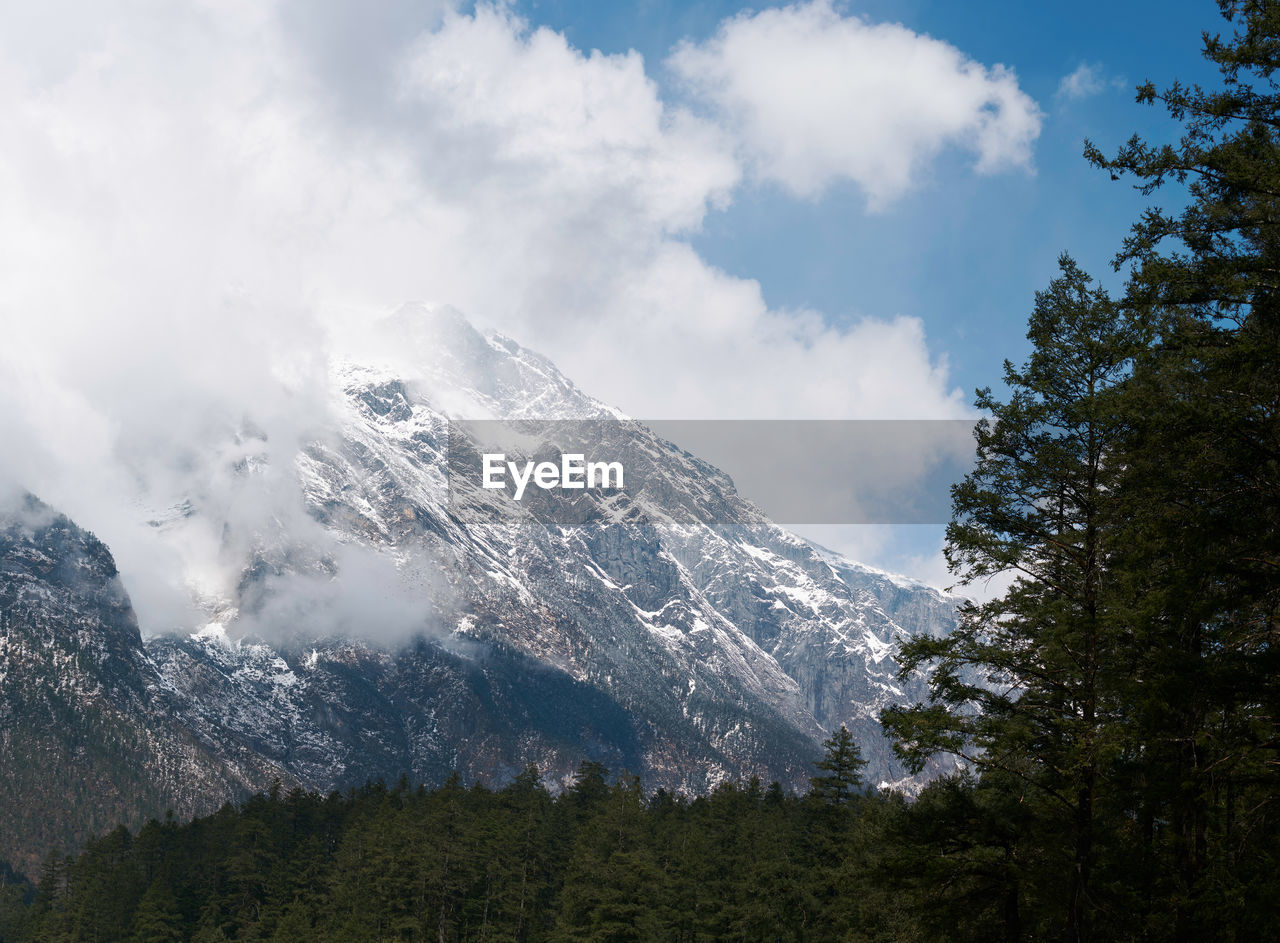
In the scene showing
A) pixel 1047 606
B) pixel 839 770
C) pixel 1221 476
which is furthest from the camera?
pixel 839 770

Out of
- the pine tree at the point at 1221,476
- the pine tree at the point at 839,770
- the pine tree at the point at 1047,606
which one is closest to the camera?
the pine tree at the point at 1221,476

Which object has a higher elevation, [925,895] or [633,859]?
[925,895]

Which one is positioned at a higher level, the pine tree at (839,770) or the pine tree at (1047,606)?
the pine tree at (1047,606)

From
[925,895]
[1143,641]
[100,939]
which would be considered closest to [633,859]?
[925,895]

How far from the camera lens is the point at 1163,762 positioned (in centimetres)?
1662

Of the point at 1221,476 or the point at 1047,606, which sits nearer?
the point at 1221,476

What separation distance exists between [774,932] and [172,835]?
74.2 meters

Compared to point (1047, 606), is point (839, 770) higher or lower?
lower

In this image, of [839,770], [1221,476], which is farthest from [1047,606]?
[839,770]

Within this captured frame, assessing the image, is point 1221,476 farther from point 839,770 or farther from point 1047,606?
point 839,770

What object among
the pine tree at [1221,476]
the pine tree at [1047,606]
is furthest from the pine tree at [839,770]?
the pine tree at [1221,476]

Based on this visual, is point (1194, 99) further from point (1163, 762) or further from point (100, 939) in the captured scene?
point (100, 939)

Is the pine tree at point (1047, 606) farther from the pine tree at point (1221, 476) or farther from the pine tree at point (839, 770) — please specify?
the pine tree at point (839, 770)

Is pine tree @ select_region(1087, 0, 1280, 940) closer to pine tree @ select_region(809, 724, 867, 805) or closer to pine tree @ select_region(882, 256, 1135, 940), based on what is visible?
pine tree @ select_region(882, 256, 1135, 940)
